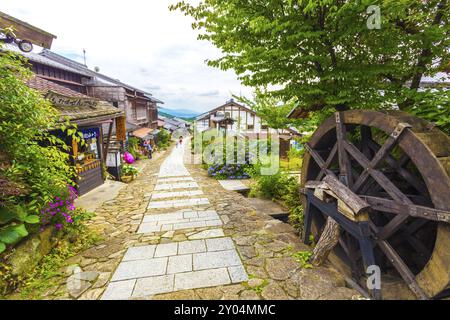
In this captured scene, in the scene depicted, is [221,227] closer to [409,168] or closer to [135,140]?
[409,168]

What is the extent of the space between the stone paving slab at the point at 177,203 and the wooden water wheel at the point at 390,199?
415 cm

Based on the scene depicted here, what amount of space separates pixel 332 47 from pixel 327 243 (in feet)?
11.7

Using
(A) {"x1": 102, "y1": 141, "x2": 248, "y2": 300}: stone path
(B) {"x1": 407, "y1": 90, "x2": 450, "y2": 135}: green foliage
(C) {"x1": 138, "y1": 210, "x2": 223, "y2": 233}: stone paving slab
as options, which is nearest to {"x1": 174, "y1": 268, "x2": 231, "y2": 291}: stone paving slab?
(A) {"x1": 102, "y1": 141, "x2": 248, "y2": 300}: stone path

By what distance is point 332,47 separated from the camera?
3.75 meters

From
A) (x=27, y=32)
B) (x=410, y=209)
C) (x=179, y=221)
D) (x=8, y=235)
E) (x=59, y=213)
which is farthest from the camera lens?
(x=27, y=32)

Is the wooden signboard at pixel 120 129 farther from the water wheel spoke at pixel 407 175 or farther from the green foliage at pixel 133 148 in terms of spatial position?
the water wheel spoke at pixel 407 175

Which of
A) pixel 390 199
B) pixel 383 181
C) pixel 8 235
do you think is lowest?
pixel 8 235

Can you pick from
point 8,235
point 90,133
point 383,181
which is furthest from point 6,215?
point 90,133

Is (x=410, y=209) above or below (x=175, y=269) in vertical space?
above

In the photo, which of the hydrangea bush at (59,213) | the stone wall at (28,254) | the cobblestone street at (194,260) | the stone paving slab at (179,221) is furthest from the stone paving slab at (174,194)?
the stone wall at (28,254)

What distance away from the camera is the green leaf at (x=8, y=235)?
306cm

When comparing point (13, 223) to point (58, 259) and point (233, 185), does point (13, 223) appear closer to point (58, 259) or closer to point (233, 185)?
point (58, 259)

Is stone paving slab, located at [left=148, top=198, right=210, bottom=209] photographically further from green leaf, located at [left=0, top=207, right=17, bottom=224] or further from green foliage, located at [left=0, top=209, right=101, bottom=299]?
green leaf, located at [left=0, top=207, right=17, bottom=224]
